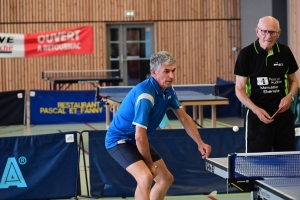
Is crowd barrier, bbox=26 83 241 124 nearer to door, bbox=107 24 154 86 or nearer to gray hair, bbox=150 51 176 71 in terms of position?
door, bbox=107 24 154 86

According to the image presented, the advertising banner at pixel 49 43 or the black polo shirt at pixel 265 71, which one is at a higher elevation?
the advertising banner at pixel 49 43

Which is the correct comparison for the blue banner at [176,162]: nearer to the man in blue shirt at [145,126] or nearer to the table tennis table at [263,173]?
the man in blue shirt at [145,126]

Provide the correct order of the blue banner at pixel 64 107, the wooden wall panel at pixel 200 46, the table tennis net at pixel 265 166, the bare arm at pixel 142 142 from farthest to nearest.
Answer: the wooden wall panel at pixel 200 46 → the blue banner at pixel 64 107 → the bare arm at pixel 142 142 → the table tennis net at pixel 265 166

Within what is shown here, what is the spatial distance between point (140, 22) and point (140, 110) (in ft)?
52.2

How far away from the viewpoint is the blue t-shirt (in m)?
4.49

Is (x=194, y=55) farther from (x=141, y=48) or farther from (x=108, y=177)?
(x=108, y=177)

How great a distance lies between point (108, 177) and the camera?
6.96 metres

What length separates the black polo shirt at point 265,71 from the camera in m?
4.98

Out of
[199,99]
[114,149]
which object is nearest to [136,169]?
[114,149]

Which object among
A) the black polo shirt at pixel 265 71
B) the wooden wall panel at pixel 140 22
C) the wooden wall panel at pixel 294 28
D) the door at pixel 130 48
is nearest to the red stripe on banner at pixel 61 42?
the wooden wall panel at pixel 140 22

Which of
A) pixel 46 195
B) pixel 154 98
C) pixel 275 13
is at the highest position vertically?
pixel 275 13

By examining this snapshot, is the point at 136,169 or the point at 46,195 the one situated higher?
the point at 136,169

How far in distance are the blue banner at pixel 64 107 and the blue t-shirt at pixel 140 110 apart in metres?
9.62

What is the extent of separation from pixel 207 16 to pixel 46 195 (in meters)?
14.4
